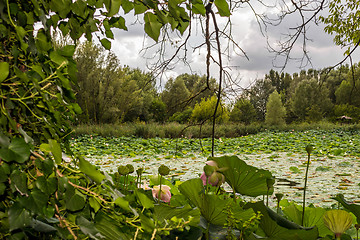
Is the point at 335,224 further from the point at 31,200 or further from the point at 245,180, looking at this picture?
the point at 31,200

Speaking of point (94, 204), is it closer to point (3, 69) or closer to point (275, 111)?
point (3, 69)

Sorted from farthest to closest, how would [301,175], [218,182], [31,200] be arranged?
1. [301,175]
2. [218,182]
3. [31,200]

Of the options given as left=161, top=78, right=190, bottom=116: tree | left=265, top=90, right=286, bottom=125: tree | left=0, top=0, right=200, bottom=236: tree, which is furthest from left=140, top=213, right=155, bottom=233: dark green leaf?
left=161, top=78, right=190, bottom=116: tree

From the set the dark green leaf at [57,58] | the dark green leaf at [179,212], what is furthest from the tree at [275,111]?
the dark green leaf at [57,58]

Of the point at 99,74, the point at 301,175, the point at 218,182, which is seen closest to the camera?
the point at 218,182

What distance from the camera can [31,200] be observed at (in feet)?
1.63

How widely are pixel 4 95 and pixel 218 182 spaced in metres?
0.62

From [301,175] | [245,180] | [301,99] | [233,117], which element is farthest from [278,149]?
[301,99]

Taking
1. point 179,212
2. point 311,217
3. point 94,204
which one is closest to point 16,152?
point 94,204

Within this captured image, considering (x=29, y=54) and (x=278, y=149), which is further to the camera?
(x=278, y=149)

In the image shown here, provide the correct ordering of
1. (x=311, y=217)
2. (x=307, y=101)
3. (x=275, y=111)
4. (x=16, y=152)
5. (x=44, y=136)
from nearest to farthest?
(x=16, y=152)
(x=44, y=136)
(x=311, y=217)
(x=275, y=111)
(x=307, y=101)

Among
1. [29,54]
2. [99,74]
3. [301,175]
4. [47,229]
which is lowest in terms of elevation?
[301,175]

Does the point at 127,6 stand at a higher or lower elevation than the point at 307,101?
lower

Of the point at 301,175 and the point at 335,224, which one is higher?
the point at 335,224
